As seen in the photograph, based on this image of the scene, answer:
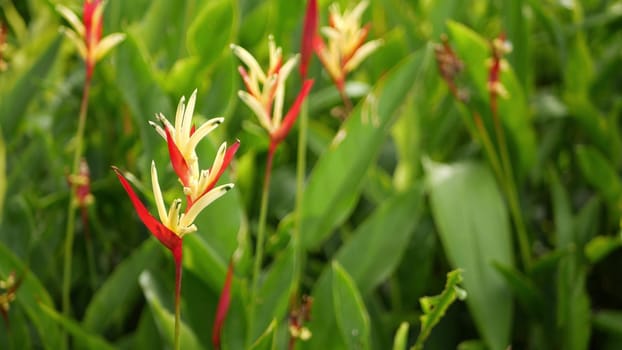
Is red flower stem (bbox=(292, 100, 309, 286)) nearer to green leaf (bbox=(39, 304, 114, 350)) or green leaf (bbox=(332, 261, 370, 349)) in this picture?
green leaf (bbox=(332, 261, 370, 349))

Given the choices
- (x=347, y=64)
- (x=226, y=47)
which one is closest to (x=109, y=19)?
(x=226, y=47)

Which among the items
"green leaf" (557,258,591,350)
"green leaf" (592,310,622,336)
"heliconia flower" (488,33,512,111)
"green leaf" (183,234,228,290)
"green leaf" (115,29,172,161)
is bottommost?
"green leaf" (592,310,622,336)

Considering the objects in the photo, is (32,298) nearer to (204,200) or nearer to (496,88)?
(204,200)

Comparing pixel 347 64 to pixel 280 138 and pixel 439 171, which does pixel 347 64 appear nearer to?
pixel 280 138

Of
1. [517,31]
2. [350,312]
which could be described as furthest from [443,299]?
[517,31]

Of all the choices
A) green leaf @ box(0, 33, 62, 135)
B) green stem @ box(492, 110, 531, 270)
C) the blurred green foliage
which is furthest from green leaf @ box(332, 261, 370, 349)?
green leaf @ box(0, 33, 62, 135)
